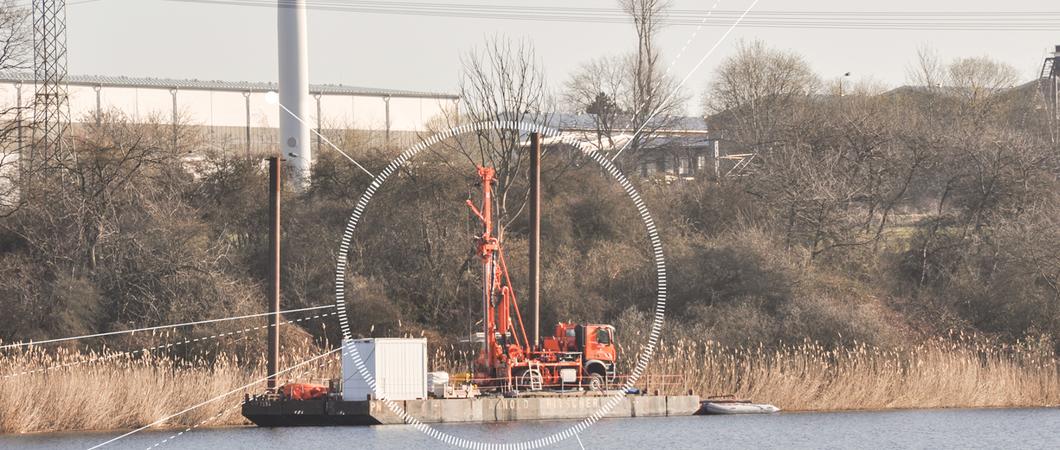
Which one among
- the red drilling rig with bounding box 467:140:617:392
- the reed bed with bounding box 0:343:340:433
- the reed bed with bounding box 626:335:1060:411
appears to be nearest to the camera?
the reed bed with bounding box 0:343:340:433

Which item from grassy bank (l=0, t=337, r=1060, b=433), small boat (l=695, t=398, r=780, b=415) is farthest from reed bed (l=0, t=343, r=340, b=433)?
small boat (l=695, t=398, r=780, b=415)

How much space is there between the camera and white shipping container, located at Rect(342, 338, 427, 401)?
151 ft

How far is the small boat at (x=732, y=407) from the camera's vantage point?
174ft

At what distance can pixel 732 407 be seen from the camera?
174ft

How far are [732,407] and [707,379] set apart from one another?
387cm

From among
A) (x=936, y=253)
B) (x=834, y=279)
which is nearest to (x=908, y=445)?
(x=834, y=279)

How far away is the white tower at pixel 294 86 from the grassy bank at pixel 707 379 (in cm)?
1933

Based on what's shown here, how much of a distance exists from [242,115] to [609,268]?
38.7 meters

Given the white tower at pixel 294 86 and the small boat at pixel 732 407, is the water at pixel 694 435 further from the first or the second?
the white tower at pixel 294 86

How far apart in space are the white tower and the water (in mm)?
29396

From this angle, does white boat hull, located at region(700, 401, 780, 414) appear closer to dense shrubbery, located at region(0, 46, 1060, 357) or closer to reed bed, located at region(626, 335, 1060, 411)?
reed bed, located at region(626, 335, 1060, 411)
